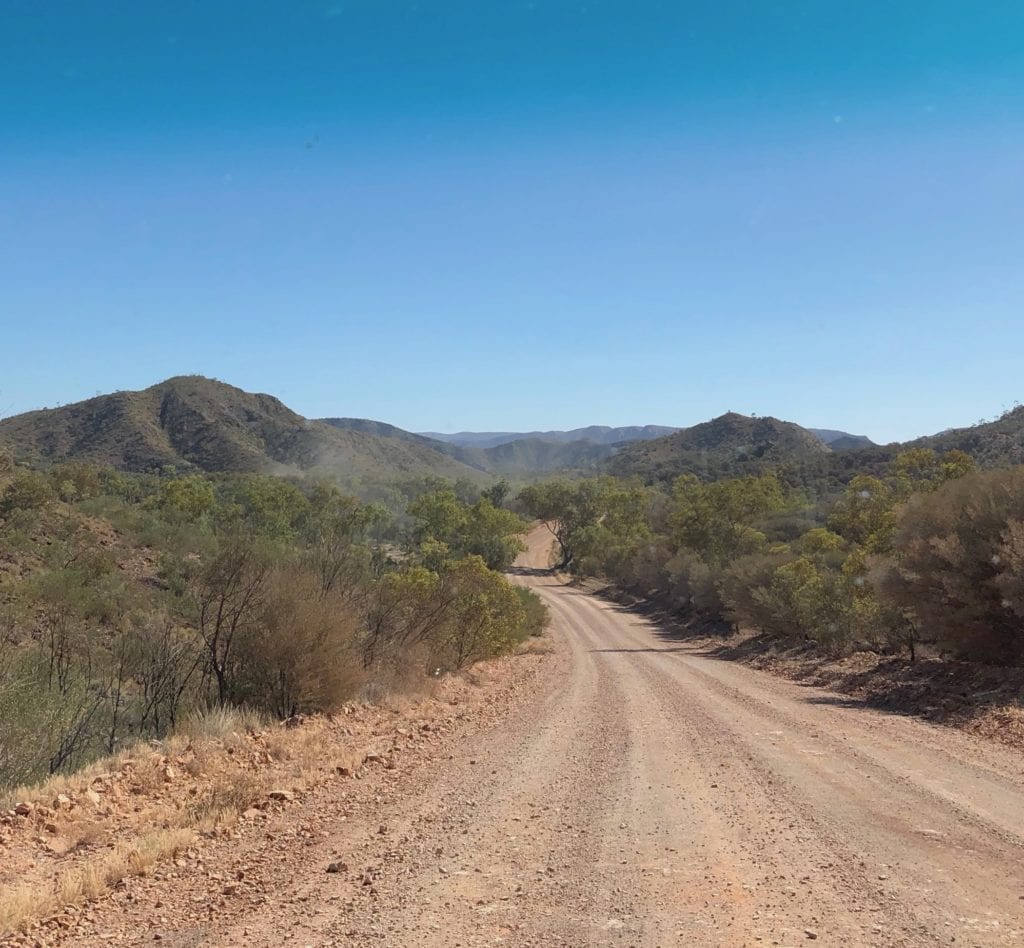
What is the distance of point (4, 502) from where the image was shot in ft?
116

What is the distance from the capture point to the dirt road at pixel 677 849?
530 centimetres

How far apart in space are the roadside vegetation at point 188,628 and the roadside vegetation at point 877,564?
8763mm

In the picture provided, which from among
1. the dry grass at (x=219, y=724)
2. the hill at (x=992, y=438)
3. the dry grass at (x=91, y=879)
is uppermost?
the hill at (x=992, y=438)

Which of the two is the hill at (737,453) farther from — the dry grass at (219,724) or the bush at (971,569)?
the dry grass at (219,724)

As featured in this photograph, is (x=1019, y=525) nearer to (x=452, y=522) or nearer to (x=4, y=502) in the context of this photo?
(x=4, y=502)

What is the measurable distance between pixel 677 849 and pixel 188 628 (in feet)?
49.4

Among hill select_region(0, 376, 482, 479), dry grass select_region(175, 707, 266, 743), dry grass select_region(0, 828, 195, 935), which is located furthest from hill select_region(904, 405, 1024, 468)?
hill select_region(0, 376, 482, 479)

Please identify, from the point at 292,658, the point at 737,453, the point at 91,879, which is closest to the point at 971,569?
the point at 292,658

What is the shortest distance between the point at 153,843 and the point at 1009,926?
21.2ft

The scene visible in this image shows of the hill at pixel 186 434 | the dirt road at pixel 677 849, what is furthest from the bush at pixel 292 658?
the hill at pixel 186 434

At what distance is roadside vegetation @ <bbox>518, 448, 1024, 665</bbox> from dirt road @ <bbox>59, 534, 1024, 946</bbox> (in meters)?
3.46

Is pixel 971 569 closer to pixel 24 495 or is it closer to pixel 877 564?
pixel 877 564

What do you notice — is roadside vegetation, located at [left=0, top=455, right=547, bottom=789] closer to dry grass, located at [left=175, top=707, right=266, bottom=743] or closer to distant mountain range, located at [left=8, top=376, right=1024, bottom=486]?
dry grass, located at [left=175, top=707, right=266, bottom=743]

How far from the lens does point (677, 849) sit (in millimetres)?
6824
